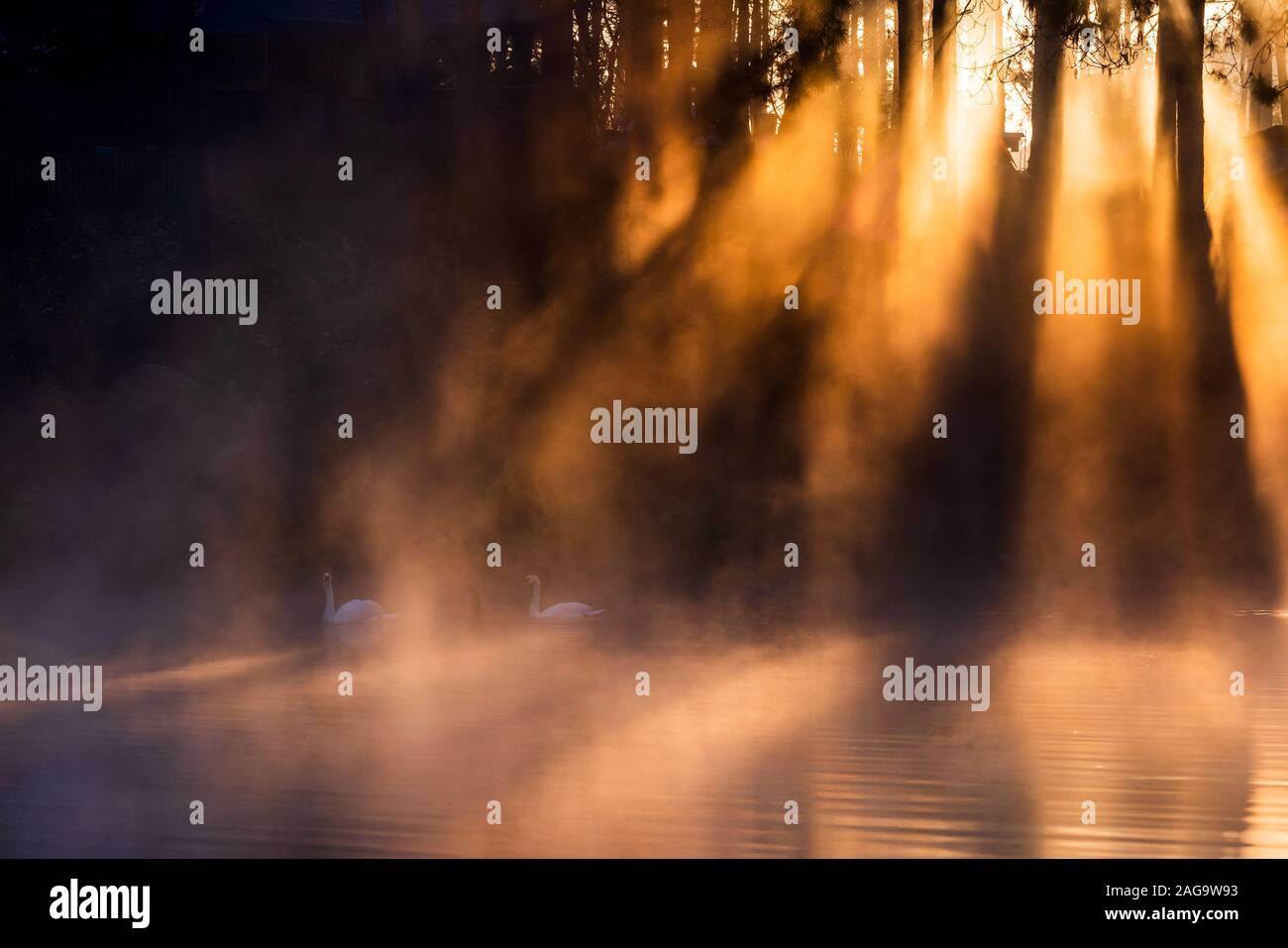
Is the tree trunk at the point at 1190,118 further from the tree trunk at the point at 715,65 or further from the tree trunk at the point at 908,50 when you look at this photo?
the tree trunk at the point at 715,65

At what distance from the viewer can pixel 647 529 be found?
25.3 meters

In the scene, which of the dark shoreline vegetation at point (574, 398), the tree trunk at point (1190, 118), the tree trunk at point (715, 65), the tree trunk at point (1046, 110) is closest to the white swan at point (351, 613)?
the dark shoreline vegetation at point (574, 398)

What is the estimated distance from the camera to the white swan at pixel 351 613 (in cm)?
1973

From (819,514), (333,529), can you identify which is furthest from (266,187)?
(819,514)

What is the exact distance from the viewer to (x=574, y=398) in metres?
26.3

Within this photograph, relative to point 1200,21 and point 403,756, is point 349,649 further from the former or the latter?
point 1200,21

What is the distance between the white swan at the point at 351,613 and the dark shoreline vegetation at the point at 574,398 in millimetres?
487

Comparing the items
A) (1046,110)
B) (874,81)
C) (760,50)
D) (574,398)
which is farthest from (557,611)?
(874,81)

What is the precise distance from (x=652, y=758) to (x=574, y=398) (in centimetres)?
1377

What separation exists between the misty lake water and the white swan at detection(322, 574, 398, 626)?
4.25 ft

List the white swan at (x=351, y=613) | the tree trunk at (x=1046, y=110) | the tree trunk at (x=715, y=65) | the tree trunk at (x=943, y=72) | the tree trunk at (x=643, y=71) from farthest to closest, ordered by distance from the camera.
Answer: the tree trunk at (x=643, y=71) → the tree trunk at (x=1046, y=110) → the tree trunk at (x=715, y=65) → the tree trunk at (x=943, y=72) → the white swan at (x=351, y=613)

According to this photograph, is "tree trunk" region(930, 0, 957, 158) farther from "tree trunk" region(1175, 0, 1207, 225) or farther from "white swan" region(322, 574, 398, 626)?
"white swan" region(322, 574, 398, 626)

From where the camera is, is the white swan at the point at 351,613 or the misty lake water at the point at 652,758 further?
the white swan at the point at 351,613

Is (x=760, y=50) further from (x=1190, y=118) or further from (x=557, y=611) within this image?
(x=557, y=611)
